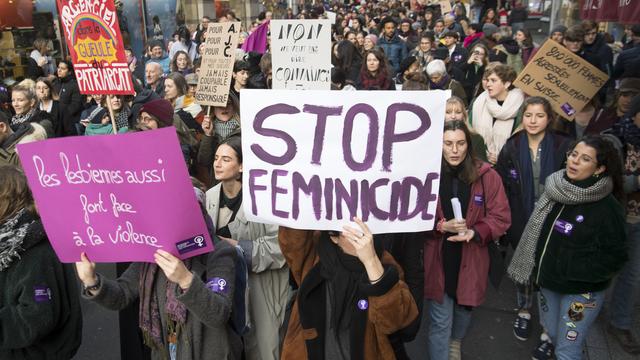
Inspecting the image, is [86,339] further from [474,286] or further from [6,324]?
[474,286]

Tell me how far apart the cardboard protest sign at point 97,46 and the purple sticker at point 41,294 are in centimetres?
241

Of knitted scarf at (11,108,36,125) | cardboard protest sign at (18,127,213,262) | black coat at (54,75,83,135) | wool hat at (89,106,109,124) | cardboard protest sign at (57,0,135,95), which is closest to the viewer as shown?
cardboard protest sign at (18,127,213,262)

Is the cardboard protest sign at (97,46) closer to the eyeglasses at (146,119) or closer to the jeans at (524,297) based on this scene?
the eyeglasses at (146,119)

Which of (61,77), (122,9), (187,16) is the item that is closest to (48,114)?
(61,77)

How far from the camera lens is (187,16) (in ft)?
75.4

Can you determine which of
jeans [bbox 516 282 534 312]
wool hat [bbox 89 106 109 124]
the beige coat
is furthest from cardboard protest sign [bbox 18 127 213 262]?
wool hat [bbox 89 106 109 124]

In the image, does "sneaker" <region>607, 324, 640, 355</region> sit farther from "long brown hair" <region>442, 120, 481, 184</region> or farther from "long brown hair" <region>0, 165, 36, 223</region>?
"long brown hair" <region>0, 165, 36, 223</region>

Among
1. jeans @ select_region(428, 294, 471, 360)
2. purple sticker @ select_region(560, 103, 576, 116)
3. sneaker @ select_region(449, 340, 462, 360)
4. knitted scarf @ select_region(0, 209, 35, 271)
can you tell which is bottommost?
sneaker @ select_region(449, 340, 462, 360)

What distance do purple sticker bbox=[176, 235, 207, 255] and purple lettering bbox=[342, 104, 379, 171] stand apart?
2.29 ft

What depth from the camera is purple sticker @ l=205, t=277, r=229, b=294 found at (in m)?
2.45

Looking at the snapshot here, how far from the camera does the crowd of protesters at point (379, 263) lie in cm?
250

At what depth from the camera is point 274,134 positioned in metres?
2.43

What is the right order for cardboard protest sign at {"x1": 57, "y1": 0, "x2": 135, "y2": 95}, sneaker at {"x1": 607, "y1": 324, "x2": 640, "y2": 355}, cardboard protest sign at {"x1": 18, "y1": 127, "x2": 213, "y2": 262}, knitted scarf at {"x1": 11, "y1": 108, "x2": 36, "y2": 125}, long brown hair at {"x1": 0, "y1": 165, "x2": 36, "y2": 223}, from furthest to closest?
knitted scarf at {"x1": 11, "y1": 108, "x2": 36, "y2": 125} < cardboard protest sign at {"x1": 57, "y1": 0, "x2": 135, "y2": 95} < sneaker at {"x1": 607, "y1": 324, "x2": 640, "y2": 355} < long brown hair at {"x1": 0, "y1": 165, "x2": 36, "y2": 223} < cardboard protest sign at {"x1": 18, "y1": 127, "x2": 213, "y2": 262}

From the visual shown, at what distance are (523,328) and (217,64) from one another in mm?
3897
